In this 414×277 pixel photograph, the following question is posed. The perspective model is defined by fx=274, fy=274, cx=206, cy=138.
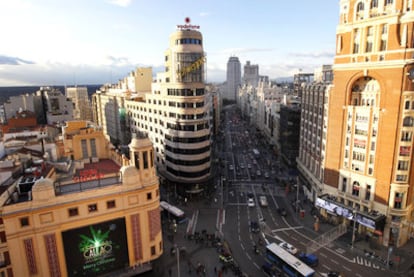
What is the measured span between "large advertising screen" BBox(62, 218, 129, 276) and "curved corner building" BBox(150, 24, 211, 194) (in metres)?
36.9

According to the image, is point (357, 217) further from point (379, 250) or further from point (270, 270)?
point (270, 270)

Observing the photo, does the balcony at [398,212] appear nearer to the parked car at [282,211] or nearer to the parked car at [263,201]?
the parked car at [282,211]

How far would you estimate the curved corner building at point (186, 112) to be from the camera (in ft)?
242

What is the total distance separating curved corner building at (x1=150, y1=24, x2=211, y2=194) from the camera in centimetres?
7369

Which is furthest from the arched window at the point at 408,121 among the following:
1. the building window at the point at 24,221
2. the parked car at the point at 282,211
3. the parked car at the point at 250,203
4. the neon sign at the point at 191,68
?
Answer: the building window at the point at 24,221

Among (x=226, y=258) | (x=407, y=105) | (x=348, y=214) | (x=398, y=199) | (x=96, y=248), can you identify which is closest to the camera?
(x=96, y=248)

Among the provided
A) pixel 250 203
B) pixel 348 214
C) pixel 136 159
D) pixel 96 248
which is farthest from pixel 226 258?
pixel 348 214

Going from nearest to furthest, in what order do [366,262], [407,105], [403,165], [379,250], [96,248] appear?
[96,248]
[366,262]
[407,105]
[403,165]
[379,250]

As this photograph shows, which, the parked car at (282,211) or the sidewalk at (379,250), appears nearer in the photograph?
the sidewalk at (379,250)

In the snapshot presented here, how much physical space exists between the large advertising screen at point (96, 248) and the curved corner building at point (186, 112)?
3694 centimetres

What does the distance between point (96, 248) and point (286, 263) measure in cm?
3100

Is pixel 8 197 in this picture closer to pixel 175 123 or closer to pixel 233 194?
pixel 175 123

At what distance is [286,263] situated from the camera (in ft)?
154

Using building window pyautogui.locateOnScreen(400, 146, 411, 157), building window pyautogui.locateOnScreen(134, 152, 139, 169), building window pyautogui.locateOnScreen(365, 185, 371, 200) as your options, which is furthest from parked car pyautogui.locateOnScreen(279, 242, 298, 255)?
building window pyautogui.locateOnScreen(134, 152, 139, 169)
